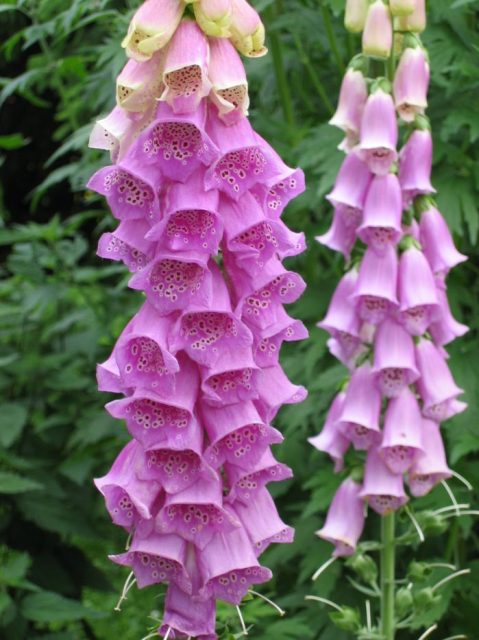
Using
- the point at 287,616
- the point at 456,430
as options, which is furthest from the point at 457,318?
the point at 287,616

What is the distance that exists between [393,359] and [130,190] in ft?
3.24

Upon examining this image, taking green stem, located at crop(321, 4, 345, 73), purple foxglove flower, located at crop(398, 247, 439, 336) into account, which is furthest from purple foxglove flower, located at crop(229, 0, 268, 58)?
green stem, located at crop(321, 4, 345, 73)

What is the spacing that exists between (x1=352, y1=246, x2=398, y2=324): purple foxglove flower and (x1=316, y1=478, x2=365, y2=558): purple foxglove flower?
15.3 inches

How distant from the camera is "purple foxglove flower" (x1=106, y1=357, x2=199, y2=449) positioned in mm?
1466

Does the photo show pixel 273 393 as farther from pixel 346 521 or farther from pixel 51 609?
pixel 51 609

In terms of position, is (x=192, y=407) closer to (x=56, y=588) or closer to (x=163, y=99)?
(x=163, y=99)

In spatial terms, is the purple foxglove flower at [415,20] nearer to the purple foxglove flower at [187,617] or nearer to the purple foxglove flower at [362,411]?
the purple foxglove flower at [362,411]

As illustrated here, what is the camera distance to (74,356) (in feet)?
13.0

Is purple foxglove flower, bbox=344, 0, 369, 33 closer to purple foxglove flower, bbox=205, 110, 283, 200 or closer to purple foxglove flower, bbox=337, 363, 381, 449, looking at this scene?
purple foxglove flower, bbox=337, 363, 381, 449

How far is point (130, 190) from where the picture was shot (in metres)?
1.45

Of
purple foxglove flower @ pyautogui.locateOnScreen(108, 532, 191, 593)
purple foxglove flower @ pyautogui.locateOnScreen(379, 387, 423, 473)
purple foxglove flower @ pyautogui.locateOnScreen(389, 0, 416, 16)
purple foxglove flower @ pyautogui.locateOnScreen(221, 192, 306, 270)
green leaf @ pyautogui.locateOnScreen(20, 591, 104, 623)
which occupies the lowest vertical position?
green leaf @ pyautogui.locateOnScreen(20, 591, 104, 623)

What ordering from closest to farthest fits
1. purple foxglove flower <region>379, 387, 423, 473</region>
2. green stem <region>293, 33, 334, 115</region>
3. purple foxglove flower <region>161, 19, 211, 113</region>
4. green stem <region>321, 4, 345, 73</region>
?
purple foxglove flower <region>161, 19, 211, 113</region>
purple foxglove flower <region>379, 387, 423, 473</region>
green stem <region>321, 4, 345, 73</region>
green stem <region>293, 33, 334, 115</region>

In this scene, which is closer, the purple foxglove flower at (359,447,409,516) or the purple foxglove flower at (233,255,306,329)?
the purple foxglove flower at (233,255,306,329)

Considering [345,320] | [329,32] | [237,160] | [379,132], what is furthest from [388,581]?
[329,32]
